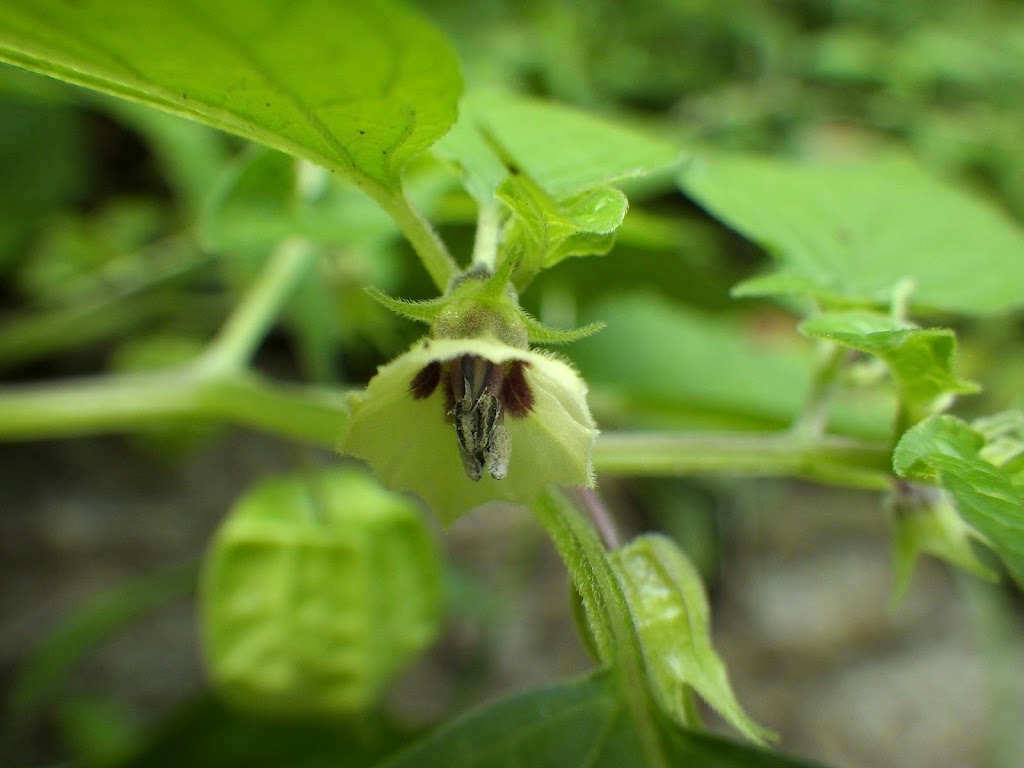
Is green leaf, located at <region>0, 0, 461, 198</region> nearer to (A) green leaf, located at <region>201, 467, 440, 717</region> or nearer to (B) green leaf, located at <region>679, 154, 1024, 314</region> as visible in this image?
(B) green leaf, located at <region>679, 154, 1024, 314</region>

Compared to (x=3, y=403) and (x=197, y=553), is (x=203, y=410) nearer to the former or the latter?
(x=3, y=403)

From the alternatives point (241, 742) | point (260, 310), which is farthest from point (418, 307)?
point (241, 742)

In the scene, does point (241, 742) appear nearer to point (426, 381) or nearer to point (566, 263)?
point (566, 263)

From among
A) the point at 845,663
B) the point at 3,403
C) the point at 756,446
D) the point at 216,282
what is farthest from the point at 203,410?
the point at 845,663

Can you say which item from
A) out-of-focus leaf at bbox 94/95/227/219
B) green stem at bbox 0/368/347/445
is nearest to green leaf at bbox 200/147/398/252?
green stem at bbox 0/368/347/445

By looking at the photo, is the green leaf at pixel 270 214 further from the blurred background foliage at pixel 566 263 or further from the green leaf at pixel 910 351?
the green leaf at pixel 910 351

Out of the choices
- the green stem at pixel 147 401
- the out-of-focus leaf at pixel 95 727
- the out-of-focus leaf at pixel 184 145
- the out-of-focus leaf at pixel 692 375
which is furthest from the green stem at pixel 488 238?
the out-of-focus leaf at pixel 95 727
